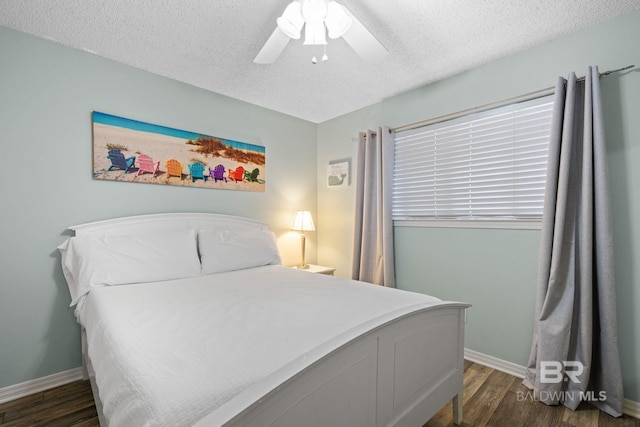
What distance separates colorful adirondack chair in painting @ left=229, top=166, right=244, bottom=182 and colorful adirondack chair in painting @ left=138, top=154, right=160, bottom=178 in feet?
2.15

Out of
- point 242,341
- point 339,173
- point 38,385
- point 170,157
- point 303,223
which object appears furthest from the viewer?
point 339,173

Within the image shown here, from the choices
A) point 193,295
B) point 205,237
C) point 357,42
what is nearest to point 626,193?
point 357,42

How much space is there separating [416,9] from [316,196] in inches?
91.9

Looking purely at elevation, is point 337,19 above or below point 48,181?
above

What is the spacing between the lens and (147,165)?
2.46 meters

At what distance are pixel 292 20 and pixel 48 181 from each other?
1.94 meters

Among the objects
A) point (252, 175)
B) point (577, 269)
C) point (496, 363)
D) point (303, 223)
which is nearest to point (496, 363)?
point (496, 363)

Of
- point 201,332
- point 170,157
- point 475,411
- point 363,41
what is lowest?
point 475,411

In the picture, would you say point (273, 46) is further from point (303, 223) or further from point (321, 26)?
point (303, 223)

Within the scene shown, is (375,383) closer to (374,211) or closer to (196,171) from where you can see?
(374,211)

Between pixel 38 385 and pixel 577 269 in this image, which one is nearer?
pixel 577 269

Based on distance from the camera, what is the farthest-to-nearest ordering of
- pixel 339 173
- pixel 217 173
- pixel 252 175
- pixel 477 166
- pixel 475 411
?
pixel 339 173 → pixel 252 175 → pixel 217 173 → pixel 477 166 → pixel 475 411

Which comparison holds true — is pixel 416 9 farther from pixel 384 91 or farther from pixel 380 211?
pixel 380 211

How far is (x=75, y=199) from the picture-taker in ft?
7.01
